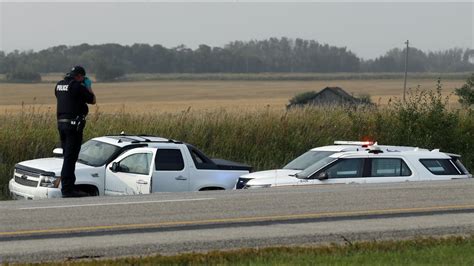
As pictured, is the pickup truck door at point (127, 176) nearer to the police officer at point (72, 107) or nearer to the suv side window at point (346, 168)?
the police officer at point (72, 107)

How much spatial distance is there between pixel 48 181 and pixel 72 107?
90.9 inches

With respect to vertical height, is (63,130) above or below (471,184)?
above

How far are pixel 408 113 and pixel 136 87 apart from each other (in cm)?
5415

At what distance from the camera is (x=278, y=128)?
1089 inches

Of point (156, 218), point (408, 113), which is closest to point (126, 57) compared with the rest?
point (408, 113)

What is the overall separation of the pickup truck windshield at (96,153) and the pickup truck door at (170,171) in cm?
92

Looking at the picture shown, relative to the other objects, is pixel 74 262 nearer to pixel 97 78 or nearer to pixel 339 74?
pixel 97 78

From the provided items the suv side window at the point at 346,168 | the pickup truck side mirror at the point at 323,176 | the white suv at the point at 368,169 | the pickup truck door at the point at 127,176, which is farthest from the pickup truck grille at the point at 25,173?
the suv side window at the point at 346,168

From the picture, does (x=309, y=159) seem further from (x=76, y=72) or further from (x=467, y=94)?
(x=467, y=94)

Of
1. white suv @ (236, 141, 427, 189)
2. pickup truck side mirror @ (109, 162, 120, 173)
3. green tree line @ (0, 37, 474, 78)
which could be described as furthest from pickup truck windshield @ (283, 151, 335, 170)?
green tree line @ (0, 37, 474, 78)

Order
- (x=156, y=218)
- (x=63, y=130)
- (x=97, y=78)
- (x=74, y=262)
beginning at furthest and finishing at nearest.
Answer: (x=97, y=78), (x=63, y=130), (x=156, y=218), (x=74, y=262)

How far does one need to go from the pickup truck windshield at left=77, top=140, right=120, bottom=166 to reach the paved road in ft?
11.7

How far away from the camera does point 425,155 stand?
55.2 feet

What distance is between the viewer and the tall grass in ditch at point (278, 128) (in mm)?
26578
